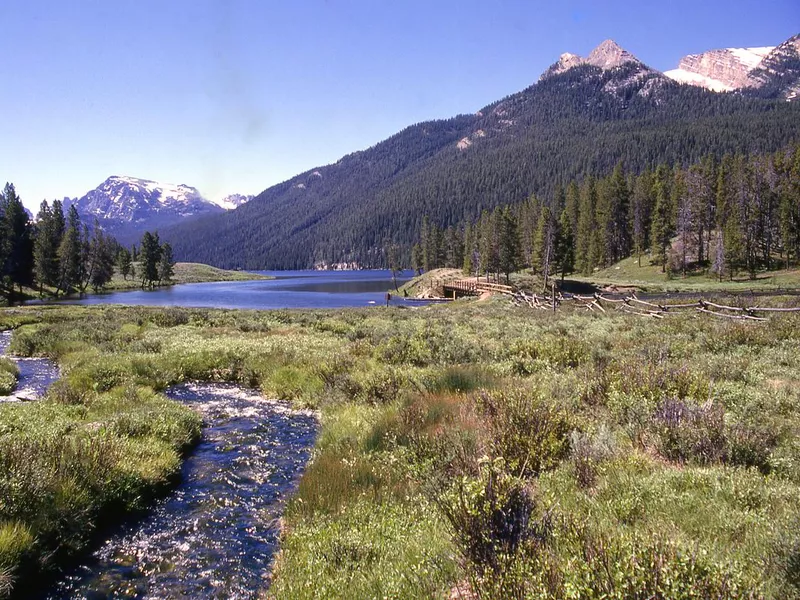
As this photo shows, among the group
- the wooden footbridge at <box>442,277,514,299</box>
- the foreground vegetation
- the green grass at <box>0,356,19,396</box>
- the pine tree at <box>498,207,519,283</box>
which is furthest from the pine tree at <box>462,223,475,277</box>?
the foreground vegetation

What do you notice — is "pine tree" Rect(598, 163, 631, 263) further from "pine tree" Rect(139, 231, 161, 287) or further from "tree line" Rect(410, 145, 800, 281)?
"pine tree" Rect(139, 231, 161, 287)

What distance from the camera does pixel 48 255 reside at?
8156 centimetres

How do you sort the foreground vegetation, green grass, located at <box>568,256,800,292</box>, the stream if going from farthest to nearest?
green grass, located at <box>568,256,800,292</box>
the stream
the foreground vegetation

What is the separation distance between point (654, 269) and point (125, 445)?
302ft

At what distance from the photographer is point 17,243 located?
7475cm

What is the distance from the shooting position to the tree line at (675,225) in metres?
71.6

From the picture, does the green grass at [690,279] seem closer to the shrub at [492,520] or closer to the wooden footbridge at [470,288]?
the wooden footbridge at [470,288]

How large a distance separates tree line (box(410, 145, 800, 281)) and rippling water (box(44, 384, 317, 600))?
63.0m

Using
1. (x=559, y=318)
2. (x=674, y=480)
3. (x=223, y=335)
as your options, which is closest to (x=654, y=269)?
(x=559, y=318)

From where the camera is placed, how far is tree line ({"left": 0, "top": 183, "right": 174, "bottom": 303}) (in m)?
71.9

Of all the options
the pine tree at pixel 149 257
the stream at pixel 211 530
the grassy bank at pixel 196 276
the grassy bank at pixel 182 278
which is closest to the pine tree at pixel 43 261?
the grassy bank at pixel 182 278

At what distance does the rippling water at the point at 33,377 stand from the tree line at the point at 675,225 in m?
61.5

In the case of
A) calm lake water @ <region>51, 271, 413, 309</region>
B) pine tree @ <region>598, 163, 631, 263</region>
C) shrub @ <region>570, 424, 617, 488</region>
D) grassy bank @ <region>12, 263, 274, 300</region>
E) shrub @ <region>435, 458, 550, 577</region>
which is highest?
pine tree @ <region>598, 163, 631, 263</region>

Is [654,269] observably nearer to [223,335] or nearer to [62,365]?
[223,335]
